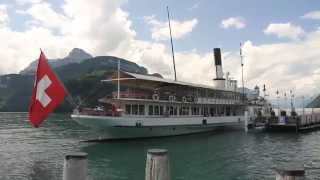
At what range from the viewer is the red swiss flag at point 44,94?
22922mm

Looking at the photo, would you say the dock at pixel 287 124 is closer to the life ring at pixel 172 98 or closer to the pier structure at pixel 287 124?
the pier structure at pixel 287 124

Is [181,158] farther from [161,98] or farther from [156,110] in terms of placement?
[161,98]

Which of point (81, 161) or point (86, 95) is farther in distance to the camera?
point (86, 95)

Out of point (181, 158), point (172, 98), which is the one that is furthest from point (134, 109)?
point (181, 158)

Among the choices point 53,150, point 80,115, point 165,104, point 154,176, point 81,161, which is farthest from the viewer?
point 165,104

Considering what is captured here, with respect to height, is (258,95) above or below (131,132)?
above

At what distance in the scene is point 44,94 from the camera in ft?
79.7

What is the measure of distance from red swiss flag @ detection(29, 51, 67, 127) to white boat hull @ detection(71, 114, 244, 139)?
14155 mm

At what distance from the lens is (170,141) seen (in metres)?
43.3

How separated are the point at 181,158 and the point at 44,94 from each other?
1291 centimetres

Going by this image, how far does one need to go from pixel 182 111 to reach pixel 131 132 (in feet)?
34.7

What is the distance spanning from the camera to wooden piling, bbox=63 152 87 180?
6.95 m

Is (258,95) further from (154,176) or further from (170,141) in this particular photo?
(154,176)

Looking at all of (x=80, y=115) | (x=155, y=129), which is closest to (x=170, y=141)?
(x=155, y=129)
